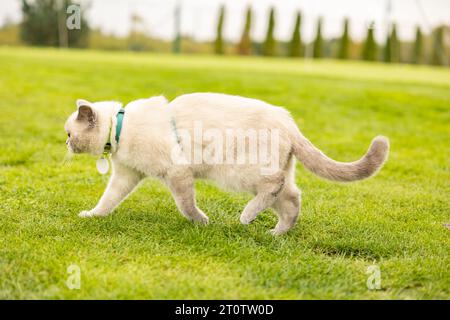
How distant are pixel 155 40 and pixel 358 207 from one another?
88.5 ft

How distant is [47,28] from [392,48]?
68.4 ft

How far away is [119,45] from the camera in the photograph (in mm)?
29906

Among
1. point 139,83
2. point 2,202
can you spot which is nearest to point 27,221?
point 2,202

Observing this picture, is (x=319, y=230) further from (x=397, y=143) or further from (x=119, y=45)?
(x=119, y=45)

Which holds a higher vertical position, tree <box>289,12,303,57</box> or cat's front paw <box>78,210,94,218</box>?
tree <box>289,12,303,57</box>

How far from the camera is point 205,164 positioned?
366 cm

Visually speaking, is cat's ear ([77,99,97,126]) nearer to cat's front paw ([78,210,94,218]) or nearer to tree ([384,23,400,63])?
cat's front paw ([78,210,94,218])

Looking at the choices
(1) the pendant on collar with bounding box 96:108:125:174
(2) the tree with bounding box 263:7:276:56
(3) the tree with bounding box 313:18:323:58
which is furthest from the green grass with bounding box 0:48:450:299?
(2) the tree with bounding box 263:7:276:56

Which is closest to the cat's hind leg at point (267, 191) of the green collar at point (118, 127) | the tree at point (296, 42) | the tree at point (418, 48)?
the green collar at point (118, 127)

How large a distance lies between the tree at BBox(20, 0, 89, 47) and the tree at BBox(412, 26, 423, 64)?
20.1m

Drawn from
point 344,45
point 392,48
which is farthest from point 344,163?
point 392,48

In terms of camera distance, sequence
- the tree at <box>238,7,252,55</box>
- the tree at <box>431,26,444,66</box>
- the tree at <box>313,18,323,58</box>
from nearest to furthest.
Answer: the tree at <box>431,26,444,66</box>
the tree at <box>313,18,323,58</box>
the tree at <box>238,7,252,55</box>

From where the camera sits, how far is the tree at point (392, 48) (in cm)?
2927

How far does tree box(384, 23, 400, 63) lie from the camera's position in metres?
29.3
